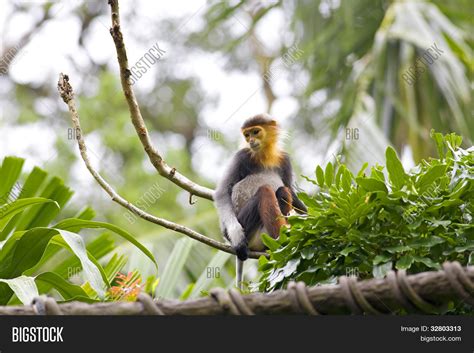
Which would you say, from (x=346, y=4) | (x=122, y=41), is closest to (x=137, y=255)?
(x=122, y=41)

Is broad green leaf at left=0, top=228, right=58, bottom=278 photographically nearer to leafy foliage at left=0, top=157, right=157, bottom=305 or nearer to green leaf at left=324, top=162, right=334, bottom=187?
leafy foliage at left=0, top=157, right=157, bottom=305

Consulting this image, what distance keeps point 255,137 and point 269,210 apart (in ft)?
1.92

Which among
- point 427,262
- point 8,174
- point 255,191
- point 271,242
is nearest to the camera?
point 427,262

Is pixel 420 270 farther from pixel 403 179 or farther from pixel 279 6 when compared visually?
pixel 279 6

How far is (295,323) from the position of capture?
155cm

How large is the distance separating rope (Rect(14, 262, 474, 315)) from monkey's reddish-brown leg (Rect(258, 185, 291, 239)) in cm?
238

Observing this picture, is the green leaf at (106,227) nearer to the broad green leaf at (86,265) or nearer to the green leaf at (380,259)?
the broad green leaf at (86,265)

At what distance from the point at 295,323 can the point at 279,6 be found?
229 inches

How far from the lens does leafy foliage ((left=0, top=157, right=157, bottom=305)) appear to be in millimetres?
2289

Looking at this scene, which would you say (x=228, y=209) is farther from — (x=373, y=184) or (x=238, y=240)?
(x=373, y=184)

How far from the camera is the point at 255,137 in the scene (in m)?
4.41

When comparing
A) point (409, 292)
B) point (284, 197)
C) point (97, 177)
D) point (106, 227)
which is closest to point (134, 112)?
point (97, 177)

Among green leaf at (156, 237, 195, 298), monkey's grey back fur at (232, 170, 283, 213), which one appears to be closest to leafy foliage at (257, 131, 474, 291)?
green leaf at (156, 237, 195, 298)

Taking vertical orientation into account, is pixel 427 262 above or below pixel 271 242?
below
